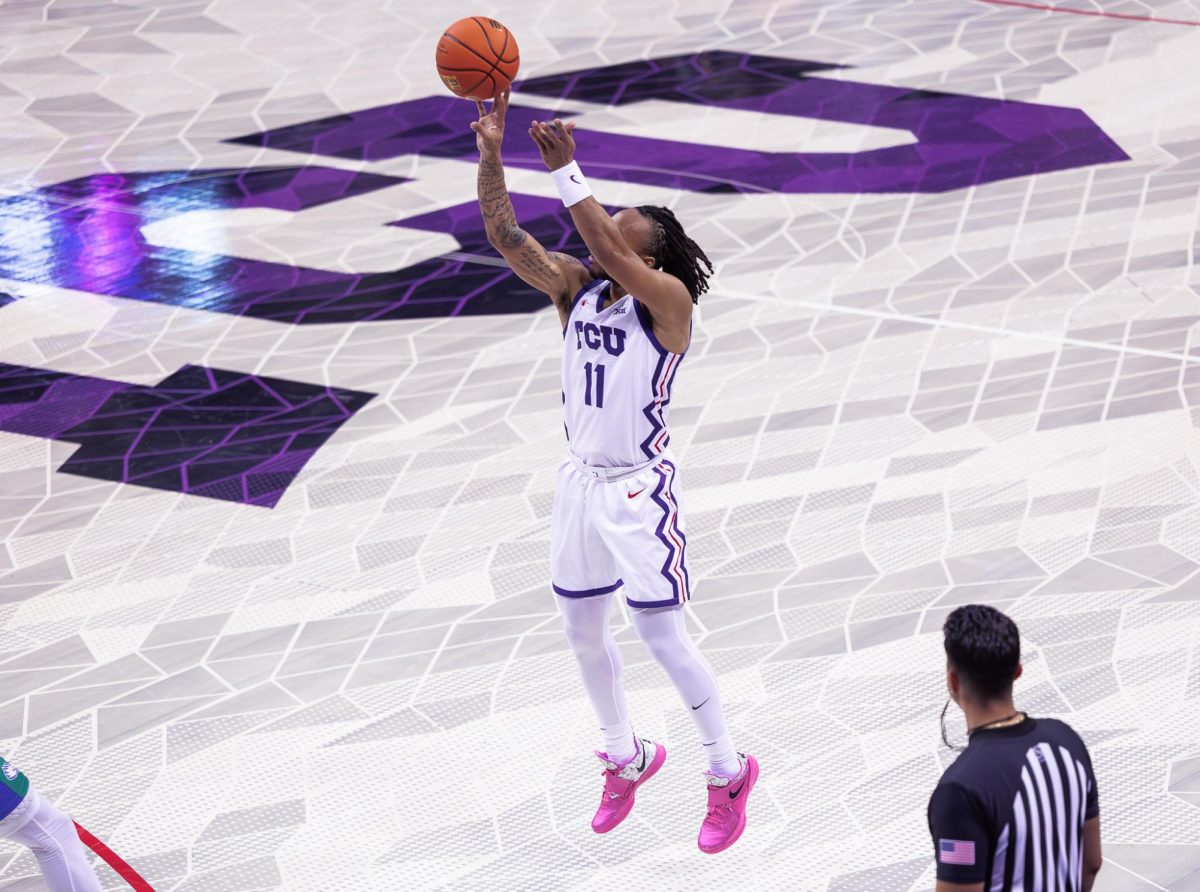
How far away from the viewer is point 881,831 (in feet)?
14.5

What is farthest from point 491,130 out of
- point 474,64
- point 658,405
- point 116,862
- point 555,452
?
point 555,452

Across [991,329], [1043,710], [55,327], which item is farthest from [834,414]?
[55,327]

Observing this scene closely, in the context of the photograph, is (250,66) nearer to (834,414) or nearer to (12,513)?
(12,513)

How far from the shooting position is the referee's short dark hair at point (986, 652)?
8.79 feet

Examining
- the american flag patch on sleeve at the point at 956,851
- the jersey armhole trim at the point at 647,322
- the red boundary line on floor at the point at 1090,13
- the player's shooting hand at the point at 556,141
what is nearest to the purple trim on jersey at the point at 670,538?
the jersey armhole trim at the point at 647,322

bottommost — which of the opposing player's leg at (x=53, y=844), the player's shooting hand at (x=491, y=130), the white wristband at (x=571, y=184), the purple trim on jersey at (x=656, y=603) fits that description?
the opposing player's leg at (x=53, y=844)

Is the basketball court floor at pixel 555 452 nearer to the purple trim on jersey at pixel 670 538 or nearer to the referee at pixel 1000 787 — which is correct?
the purple trim on jersey at pixel 670 538

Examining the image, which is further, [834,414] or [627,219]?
[834,414]

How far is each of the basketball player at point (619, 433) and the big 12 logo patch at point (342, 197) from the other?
3.18 meters

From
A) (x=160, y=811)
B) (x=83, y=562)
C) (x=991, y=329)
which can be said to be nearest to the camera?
(x=160, y=811)

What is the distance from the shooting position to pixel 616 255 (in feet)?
12.0

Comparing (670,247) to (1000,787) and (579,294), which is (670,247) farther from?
(1000,787)

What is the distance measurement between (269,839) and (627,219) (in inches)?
92.2

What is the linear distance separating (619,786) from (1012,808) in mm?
2046
